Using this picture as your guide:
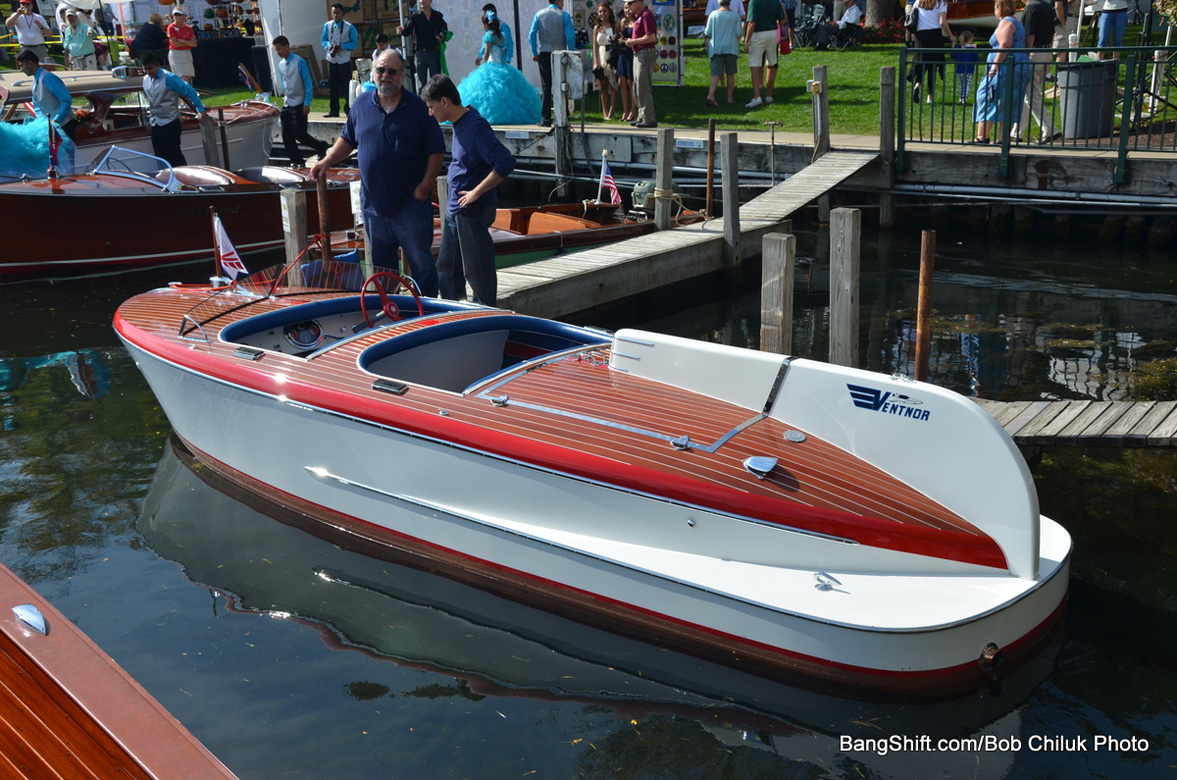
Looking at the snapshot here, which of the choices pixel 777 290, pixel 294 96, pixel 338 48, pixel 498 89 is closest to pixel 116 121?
pixel 294 96

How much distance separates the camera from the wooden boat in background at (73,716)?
2.02m

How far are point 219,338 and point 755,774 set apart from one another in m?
4.00

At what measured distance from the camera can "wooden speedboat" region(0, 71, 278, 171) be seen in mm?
13148

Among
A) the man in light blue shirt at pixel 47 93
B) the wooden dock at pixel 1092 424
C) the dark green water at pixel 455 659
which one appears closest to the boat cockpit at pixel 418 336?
the dark green water at pixel 455 659

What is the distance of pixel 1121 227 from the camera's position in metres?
12.4

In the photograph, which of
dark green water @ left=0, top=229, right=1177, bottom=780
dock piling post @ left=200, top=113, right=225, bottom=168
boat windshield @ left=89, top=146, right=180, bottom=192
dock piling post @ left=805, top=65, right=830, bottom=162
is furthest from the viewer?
dock piling post @ left=200, top=113, right=225, bottom=168

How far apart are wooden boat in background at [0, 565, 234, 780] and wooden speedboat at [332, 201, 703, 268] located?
25.6ft

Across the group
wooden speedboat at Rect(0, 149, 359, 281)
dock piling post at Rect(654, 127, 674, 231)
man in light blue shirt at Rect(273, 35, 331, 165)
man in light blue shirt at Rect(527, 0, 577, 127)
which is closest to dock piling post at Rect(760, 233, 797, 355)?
dock piling post at Rect(654, 127, 674, 231)

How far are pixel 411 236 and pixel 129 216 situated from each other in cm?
569

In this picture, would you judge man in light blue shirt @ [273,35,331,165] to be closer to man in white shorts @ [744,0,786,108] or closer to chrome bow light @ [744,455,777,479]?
man in white shorts @ [744,0,786,108]

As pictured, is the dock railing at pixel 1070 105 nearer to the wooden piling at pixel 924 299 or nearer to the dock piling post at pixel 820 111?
the dock piling post at pixel 820 111

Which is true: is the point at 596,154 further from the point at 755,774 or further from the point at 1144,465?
the point at 755,774

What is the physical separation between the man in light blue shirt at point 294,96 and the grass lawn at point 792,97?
3.31 metres

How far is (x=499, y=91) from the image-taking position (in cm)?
1625
